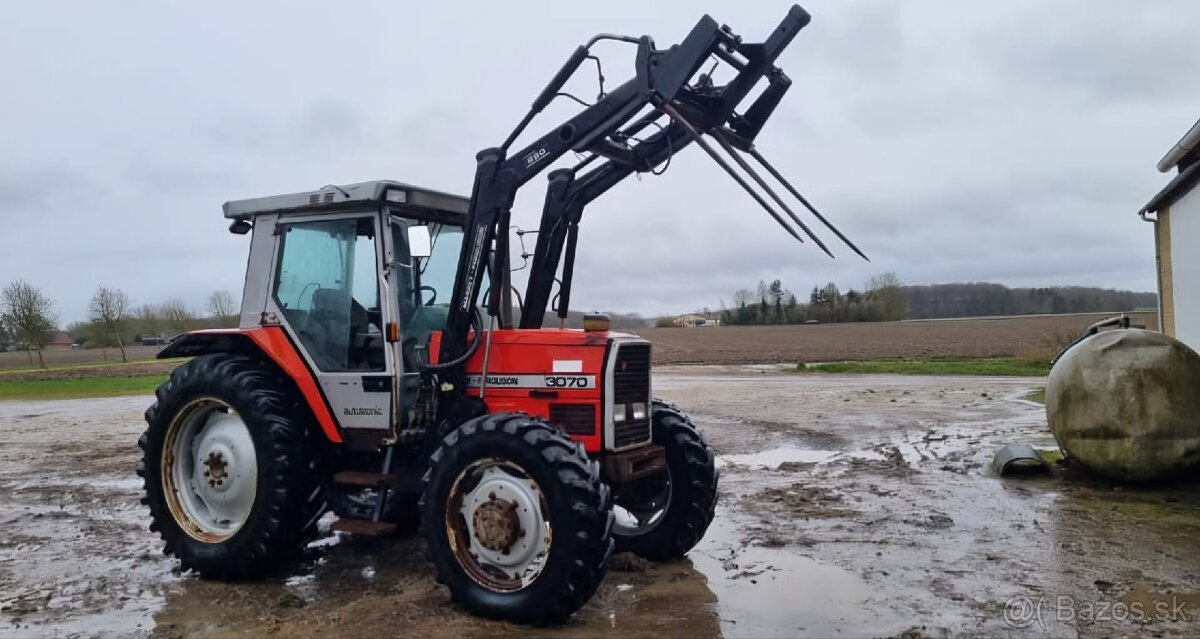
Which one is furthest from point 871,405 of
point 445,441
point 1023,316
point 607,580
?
point 1023,316

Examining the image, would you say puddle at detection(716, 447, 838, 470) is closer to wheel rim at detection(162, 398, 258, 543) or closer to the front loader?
the front loader

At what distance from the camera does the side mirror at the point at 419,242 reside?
587cm

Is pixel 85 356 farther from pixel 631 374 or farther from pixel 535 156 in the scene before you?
pixel 631 374

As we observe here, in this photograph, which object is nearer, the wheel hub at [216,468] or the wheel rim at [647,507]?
the wheel hub at [216,468]

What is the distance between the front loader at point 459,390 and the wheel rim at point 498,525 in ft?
0.04

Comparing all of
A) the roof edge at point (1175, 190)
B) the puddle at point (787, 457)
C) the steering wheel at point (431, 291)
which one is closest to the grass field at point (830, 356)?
the roof edge at point (1175, 190)

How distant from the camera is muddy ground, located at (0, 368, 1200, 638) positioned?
510cm

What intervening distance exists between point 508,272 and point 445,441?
162 centimetres

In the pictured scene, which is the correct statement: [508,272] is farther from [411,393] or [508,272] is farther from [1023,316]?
[1023,316]

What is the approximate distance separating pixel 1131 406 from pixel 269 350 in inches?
316

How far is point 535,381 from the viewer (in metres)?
5.84

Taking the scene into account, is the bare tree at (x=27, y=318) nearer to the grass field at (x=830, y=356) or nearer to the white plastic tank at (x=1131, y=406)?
the grass field at (x=830, y=356)

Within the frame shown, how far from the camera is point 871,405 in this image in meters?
17.9

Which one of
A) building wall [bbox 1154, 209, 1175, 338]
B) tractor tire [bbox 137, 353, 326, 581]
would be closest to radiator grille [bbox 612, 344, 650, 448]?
tractor tire [bbox 137, 353, 326, 581]
